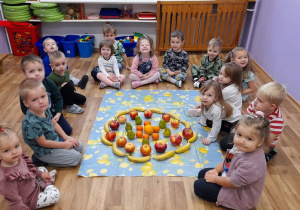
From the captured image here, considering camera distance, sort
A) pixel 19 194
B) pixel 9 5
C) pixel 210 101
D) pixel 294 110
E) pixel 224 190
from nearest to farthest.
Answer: pixel 19 194 < pixel 224 190 < pixel 210 101 < pixel 294 110 < pixel 9 5

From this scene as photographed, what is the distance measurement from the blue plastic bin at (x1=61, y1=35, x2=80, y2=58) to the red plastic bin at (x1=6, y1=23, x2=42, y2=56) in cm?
50

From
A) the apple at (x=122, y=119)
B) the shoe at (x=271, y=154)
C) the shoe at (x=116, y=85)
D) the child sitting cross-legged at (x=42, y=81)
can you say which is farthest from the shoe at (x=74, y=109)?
the shoe at (x=271, y=154)

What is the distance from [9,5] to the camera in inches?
169

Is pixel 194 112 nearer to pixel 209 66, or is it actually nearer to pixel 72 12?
pixel 209 66

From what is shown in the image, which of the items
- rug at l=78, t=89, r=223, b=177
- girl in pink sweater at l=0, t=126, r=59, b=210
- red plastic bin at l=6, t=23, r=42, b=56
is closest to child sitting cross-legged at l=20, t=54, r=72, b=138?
rug at l=78, t=89, r=223, b=177

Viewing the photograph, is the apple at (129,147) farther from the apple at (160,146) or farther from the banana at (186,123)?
the banana at (186,123)

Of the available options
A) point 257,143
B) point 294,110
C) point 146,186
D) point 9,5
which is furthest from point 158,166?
point 9,5

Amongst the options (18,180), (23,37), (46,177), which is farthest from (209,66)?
(23,37)

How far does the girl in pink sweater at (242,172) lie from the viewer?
1.55 meters

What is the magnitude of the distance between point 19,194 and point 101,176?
0.64m

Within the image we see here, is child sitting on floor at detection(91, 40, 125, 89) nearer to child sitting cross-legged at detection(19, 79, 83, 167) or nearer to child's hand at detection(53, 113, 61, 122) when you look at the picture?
child's hand at detection(53, 113, 61, 122)

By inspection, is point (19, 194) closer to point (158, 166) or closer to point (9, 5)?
point (158, 166)

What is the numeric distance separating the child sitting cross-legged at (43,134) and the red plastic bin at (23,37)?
9.56 ft

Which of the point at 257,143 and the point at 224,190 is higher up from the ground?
the point at 257,143
